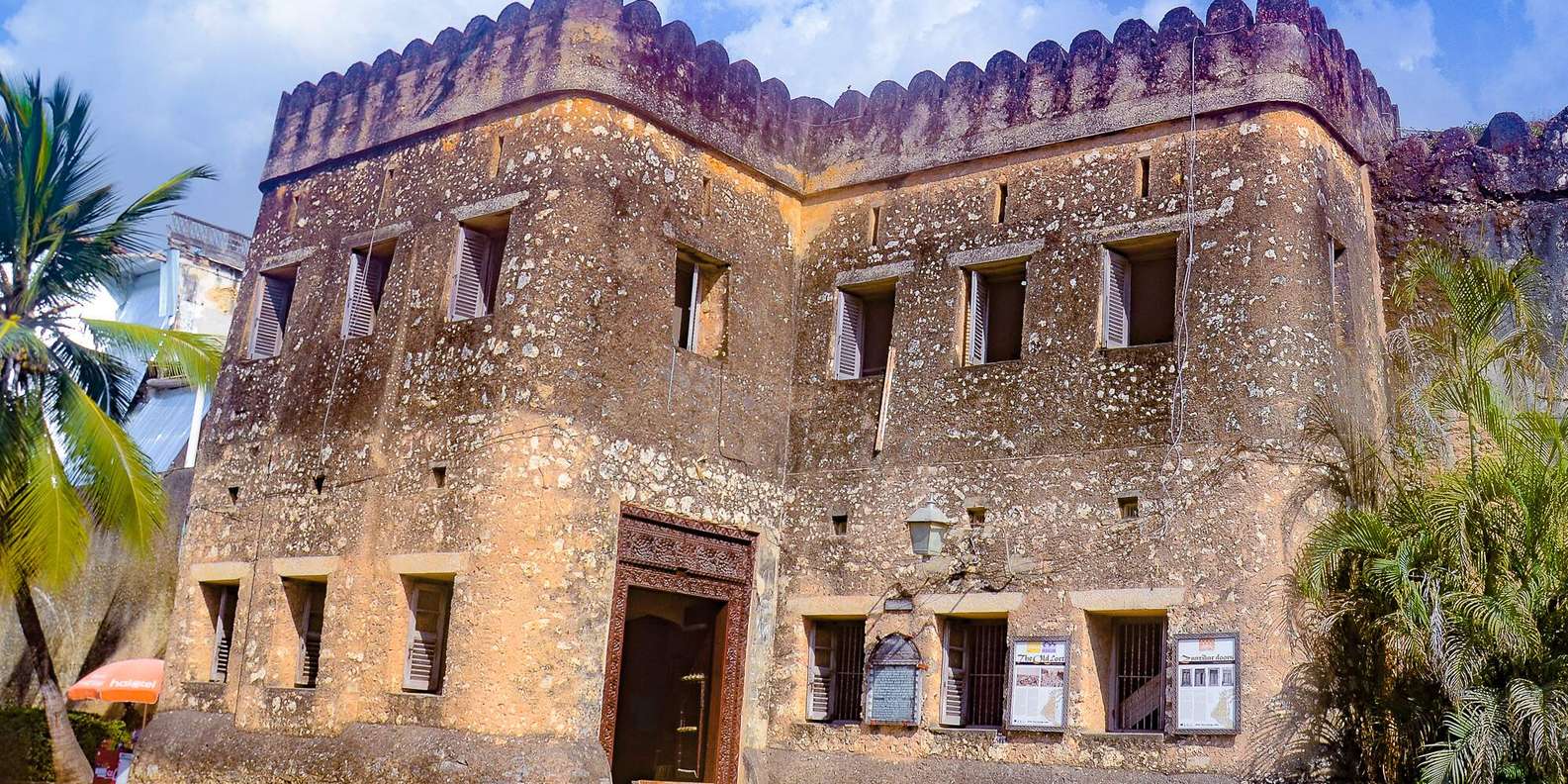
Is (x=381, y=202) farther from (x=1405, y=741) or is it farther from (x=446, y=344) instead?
(x=1405, y=741)

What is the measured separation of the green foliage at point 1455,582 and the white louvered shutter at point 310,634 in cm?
903

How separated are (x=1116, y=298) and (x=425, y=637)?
703cm

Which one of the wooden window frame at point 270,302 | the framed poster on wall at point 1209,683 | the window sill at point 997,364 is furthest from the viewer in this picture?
the wooden window frame at point 270,302

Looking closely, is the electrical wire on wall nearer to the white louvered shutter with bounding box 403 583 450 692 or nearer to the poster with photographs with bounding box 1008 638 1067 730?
the poster with photographs with bounding box 1008 638 1067 730

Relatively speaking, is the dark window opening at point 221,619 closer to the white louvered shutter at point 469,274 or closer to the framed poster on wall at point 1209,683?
the white louvered shutter at point 469,274

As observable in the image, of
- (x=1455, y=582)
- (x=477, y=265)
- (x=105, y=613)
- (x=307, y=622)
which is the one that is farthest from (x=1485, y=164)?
(x=105, y=613)

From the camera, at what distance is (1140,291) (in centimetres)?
1499

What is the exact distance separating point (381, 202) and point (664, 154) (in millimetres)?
3100

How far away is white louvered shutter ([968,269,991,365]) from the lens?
1519 cm

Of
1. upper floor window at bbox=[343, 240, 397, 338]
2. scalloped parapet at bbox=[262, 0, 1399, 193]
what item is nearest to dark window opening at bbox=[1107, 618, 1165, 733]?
scalloped parapet at bbox=[262, 0, 1399, 193]

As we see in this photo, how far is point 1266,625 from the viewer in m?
12.7

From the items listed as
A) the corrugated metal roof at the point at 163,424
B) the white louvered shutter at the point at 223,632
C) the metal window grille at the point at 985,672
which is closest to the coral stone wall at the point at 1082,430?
the metal window grille at the point at 985,672

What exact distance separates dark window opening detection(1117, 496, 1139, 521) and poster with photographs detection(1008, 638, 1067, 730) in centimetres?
120

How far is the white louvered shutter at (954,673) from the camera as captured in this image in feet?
46.9
